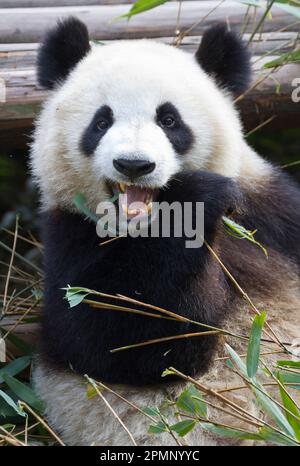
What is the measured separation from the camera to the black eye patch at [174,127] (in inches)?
146

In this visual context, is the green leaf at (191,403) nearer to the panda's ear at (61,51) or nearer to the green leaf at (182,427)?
the green leaf at (182,427)

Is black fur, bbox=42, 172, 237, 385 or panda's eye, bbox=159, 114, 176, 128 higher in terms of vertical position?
panda's eye, bbox=159, 114, 176, 128

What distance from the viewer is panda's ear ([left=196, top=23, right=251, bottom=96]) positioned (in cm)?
402

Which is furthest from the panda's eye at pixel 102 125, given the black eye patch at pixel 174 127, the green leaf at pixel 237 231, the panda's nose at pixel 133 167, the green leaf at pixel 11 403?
the green leaf at pixel 11 403

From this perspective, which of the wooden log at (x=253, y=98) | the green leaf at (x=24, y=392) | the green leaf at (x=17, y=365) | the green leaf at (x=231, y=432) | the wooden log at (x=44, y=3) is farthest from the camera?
the wooden log at (x=44, y=3)

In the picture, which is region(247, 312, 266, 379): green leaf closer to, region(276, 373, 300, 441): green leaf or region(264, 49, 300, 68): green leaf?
region(276, 373, 300, 441): green leaf

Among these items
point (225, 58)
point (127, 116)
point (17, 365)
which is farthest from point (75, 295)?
point (225, 58)

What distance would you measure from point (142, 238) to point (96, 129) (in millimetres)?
513

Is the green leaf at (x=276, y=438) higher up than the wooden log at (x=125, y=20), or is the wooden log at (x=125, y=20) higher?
the wooden log at (x=125, y=20)

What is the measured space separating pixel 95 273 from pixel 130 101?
73cm

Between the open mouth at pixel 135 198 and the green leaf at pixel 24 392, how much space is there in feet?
3.59

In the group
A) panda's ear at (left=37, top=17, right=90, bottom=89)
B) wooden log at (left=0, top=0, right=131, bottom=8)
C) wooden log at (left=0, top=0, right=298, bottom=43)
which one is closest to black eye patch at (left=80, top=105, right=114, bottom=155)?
panda's ear at (left=37, top=17, right=90, bottom=89)

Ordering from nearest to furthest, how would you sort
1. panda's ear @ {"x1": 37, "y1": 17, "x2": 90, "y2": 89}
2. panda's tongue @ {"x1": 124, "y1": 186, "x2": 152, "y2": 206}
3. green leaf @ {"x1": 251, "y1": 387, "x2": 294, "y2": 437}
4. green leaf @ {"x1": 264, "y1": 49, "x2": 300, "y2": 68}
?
green leaf @ {"x1": 251, "y1": 387, "x2": 294, "y2": 437} < panda's tongue @ {"x1": 124, "y1": 186, "x2": 152, "y2": 206} < panda's ear @ {"x1": 37, "y1": 17, "x2": 90, "y2": 89} < green leaf @ {"x1": 264, "y1": 49, "x2": 300, "y2": 68}

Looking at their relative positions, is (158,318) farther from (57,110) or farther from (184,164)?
(57,110)
